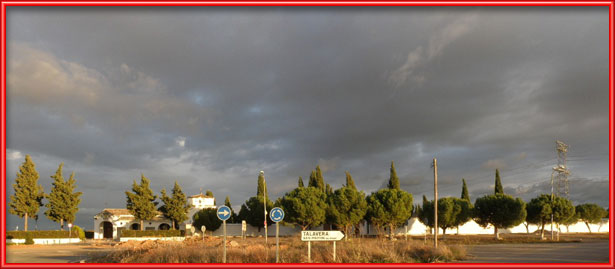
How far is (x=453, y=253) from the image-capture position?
72.9ft

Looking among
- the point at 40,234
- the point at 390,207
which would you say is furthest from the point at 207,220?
the point at 390,207

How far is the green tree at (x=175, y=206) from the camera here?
200 ft

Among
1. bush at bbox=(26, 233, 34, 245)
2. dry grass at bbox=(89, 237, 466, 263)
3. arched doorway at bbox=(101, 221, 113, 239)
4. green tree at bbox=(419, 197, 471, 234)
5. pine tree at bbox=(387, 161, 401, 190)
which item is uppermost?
pine tree at bbox=(387, 161, 401, 190)

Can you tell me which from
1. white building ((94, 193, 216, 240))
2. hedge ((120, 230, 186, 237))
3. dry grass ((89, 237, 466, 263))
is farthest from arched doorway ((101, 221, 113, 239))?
dry grass ((89, 237, 466, 263))

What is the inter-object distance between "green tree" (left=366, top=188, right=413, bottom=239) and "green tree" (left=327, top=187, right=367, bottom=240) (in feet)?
3.66

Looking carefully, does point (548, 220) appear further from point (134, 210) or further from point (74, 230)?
point (74, 230)

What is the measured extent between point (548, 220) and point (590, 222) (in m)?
33.3

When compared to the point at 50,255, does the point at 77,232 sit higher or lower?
lower

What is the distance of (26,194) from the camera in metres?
48.9

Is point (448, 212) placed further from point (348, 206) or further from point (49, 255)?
point (49, 255)

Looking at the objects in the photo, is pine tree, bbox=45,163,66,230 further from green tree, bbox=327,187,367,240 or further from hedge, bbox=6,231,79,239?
green tree, bbox=327,187,367,240

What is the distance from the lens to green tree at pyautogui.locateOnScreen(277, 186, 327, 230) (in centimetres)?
5388

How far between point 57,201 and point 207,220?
65.8 feet

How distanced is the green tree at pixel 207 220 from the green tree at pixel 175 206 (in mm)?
3038
